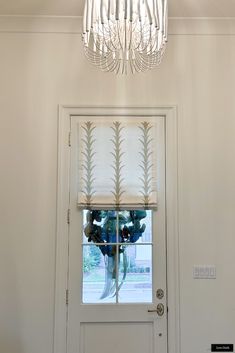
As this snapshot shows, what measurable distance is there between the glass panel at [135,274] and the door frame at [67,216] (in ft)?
0.53

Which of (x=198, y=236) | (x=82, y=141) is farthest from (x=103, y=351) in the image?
(x=82, y=141)

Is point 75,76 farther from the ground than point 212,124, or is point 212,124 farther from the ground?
point 75,76

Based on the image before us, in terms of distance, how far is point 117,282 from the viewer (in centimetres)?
286

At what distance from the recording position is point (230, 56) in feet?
9.90

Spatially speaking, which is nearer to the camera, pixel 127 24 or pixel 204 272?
pixel 127 24

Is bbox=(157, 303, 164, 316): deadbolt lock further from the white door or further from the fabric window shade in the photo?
the fabric window shade

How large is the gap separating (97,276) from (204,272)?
2.78 ft

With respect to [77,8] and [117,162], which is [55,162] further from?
[77,8]

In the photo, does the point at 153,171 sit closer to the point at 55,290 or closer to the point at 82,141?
the point at 82,141

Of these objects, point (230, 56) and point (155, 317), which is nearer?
point (155, 317)

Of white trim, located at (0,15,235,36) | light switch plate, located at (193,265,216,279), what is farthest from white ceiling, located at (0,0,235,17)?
light switch plate, located at (193,265,216,279)

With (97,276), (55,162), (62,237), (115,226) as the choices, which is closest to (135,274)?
(97,276)

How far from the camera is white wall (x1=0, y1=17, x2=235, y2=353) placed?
2826 mm

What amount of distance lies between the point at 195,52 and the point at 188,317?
84.5 inches
